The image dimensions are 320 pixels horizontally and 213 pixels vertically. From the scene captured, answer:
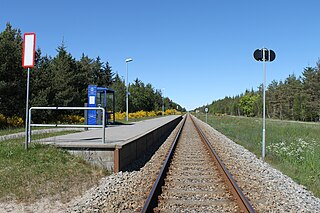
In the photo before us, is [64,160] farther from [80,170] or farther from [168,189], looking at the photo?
[168,189]

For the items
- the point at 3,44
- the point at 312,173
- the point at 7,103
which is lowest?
the point at 312,173

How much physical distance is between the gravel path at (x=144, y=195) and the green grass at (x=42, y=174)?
0.98 feet

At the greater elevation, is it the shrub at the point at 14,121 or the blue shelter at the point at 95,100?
the blue shelter at the point at 95,100

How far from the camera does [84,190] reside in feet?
22.5

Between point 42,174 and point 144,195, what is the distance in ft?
7.76

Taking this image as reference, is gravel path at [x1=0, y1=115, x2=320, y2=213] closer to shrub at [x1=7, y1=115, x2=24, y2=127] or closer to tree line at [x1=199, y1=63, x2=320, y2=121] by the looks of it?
shrub at [x1=7, y1=115, x2=24, y2=127]

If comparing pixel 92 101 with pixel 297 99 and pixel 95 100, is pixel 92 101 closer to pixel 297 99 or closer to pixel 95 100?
pixel 95 100

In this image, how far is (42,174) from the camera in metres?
6.95

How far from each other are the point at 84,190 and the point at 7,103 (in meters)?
21.8

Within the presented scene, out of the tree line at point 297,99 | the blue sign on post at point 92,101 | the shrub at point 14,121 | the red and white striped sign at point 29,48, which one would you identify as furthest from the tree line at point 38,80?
the tree line at point 297,99

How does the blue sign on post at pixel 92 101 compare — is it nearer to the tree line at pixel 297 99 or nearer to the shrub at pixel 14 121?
the shrub at pixel 14 121

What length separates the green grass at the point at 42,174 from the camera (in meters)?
6.16

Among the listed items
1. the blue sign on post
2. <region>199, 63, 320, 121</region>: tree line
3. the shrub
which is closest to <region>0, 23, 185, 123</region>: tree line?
the shrub

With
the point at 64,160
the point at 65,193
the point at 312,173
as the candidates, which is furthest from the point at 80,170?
the point at 312,173
